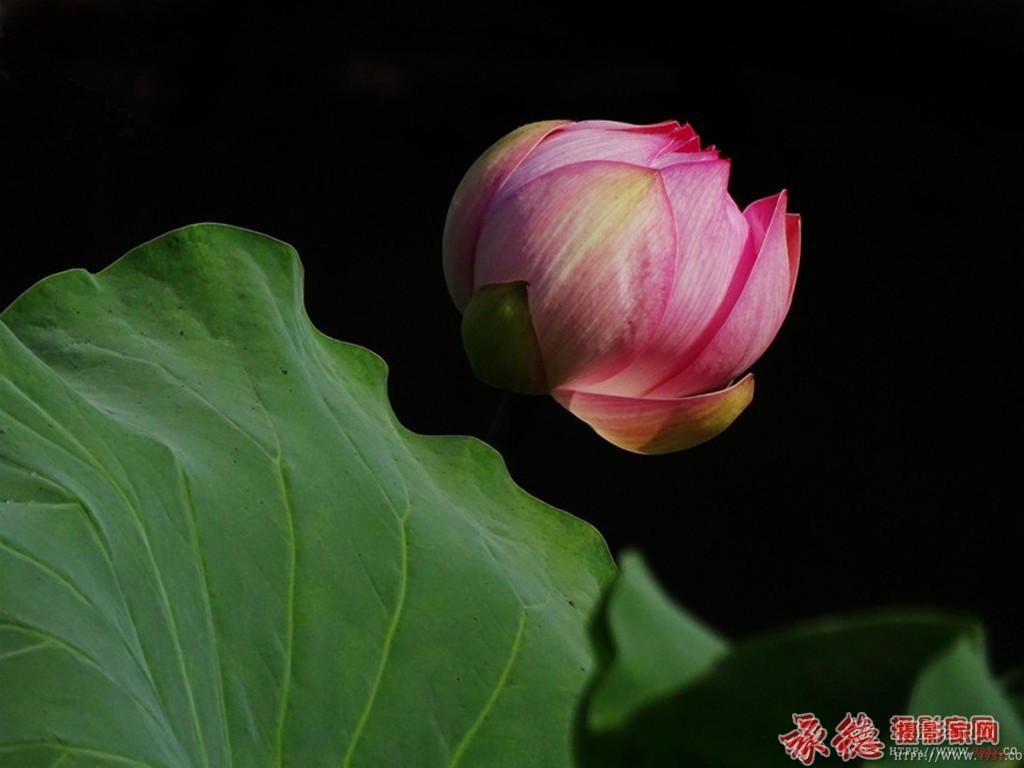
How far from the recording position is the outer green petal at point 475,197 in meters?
0.60

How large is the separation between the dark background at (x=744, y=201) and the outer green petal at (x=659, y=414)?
1.24 m

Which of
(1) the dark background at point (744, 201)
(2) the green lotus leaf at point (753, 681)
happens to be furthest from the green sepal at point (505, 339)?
(1) the dark background at point (744, 201)

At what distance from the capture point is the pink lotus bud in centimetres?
58

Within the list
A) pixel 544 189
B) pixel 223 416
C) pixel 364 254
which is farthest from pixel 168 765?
pixel 364 254

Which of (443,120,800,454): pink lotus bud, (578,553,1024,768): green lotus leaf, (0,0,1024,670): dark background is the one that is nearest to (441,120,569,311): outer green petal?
(443,120,800,454): pink lotus bud

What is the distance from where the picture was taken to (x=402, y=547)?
0.57m

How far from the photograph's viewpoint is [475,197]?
0.60 metres

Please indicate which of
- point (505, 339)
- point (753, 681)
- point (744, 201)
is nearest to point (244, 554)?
point (505, 339)

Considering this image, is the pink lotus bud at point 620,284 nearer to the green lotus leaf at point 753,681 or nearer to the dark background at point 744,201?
the green lotus leaf at point 753,681

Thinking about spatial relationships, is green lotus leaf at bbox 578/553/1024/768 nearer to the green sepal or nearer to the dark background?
the green sepal

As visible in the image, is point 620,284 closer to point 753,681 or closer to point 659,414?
point 659,414

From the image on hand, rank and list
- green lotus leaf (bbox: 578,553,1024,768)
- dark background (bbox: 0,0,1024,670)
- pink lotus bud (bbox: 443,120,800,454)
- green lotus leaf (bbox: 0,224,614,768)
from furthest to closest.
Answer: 1. dark background (bbox: 0,0,1024,670)
2. pink lotus bud (bbox: 443,120,800,454)
3. green lotus leaf (bbox: 0,224,614,768)
4. green lotus leaf (bbox: 578,553,1024,768)

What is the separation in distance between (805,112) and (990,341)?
16.4 inches

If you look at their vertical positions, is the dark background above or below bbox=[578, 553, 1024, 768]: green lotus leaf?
below
